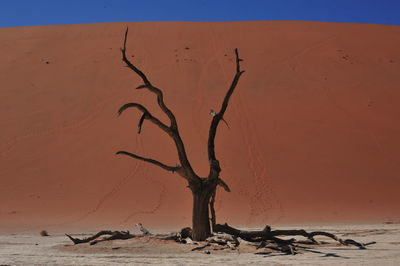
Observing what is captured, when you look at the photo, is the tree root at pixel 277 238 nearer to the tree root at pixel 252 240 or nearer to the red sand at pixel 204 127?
the tree root at pixel 252 240

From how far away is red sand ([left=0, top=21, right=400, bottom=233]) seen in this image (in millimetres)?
16172

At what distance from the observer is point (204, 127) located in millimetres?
20578

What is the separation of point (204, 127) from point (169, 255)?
43.2 ft

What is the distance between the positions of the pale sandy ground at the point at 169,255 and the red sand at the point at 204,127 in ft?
18.8

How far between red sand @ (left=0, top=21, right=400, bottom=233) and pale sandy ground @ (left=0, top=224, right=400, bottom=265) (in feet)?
18.8

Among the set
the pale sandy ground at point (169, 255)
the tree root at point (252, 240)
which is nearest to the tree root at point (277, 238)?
the tree root at point (252, 240)

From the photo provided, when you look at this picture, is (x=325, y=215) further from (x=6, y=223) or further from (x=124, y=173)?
(x=6, y=223)

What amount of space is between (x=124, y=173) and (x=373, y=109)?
9.72 metres

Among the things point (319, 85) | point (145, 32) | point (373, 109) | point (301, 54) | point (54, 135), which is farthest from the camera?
point (145, 32)

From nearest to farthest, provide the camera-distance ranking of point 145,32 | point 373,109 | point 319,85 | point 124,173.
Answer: point 124,173 < point 373,109 < point 319,85 < point 145,32

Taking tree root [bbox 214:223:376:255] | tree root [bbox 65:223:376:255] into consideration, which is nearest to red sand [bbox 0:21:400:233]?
tree root [bbox 65:223:376:255]

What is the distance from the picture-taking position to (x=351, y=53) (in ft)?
90.7

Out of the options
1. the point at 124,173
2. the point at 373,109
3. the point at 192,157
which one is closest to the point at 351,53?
the point at 373,109

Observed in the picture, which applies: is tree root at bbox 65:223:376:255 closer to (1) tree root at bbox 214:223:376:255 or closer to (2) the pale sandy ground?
(1) tree root at bbox 214:223:376:255
